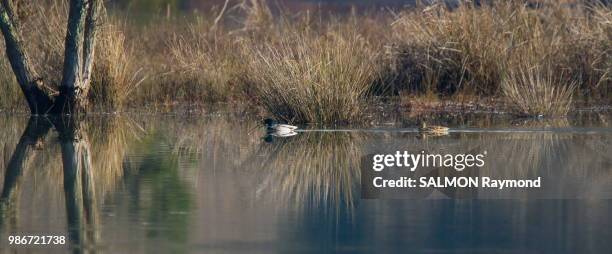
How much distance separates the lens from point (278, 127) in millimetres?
16297

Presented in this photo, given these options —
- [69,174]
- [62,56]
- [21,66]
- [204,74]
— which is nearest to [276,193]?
[69,174]

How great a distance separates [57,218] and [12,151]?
16.2 feet

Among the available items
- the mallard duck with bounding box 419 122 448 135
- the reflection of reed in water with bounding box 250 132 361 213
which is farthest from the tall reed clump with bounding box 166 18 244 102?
the mallard duck with bounding box 419 122 448 135

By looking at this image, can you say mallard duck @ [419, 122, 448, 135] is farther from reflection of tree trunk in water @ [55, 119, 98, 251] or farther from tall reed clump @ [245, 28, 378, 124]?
reflection of tree trunk in water @ [55, 119, 98, 251]

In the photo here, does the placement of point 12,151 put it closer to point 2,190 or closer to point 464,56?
point 2,190

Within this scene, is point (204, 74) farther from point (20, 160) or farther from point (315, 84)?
point (20, 160)

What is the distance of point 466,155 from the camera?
13797 millimetres

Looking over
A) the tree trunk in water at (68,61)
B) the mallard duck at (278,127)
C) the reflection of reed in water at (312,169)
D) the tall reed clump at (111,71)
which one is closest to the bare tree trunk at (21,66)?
the tree trunk in water at (68,61)

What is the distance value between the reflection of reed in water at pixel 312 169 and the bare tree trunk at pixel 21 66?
4.87 metres

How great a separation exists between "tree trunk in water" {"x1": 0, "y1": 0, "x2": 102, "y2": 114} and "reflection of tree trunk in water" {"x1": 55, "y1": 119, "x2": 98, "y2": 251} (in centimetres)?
113

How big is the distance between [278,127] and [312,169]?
3365 mm

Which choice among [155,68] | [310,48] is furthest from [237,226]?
[155,68]

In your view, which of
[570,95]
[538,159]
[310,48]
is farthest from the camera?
[570,95]

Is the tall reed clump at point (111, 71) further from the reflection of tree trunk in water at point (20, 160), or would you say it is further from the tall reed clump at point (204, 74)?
the reflection of tree trunk in water at point (20, 160)
